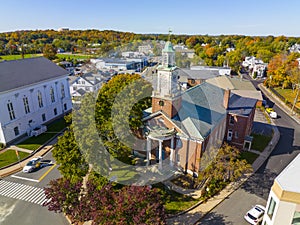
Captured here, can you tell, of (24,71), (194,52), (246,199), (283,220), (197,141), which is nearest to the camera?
(283,220)

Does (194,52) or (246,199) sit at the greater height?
(194,52)

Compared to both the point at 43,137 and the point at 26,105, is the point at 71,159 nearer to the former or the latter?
the point at 43,137

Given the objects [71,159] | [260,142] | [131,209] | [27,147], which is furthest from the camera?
[260,142]

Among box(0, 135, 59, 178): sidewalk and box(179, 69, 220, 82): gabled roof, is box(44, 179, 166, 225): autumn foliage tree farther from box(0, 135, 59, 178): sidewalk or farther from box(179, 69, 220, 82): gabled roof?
box(179, 69, 220, 82): gabled roof

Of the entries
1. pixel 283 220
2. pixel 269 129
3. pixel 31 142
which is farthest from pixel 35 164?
pixel 269 129

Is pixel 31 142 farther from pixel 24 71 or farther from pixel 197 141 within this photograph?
pixel 197 141

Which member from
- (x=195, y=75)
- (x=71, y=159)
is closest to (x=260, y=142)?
(x=71, y=159)

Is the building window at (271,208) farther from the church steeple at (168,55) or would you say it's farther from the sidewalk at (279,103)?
the sidewalk at (279,103)
